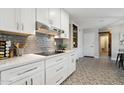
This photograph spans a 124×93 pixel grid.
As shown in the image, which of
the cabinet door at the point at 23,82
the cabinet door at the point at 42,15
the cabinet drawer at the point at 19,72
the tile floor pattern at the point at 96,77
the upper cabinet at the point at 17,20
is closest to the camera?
the cabinet drawer at the point at 19,72

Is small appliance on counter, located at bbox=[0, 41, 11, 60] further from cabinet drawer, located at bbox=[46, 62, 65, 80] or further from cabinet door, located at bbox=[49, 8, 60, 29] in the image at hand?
cabinet door, located at bbox=[49, 8, 60, 29]

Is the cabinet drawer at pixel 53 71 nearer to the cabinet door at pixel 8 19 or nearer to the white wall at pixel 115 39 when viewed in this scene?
the cabinet door at pixel 8 19

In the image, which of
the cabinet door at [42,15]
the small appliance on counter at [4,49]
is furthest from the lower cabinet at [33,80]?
the cabinet door at [42,15]

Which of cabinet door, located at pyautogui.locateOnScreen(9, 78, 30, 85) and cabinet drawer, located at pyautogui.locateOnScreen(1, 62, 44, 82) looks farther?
→ cabinet door, located at pyautogui.locateOnScreen(9, 78, 30, 85)

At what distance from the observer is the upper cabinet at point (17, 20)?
189cm

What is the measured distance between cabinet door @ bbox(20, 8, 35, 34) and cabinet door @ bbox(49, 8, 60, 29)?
95 centimetres

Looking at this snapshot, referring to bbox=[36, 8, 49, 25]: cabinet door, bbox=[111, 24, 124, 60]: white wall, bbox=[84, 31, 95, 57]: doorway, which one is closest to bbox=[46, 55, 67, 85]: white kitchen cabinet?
bbox=[36, 8, 49, 25]: cabinet door

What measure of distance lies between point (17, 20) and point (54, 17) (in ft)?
5.79

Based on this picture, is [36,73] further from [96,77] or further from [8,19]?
[96,77]

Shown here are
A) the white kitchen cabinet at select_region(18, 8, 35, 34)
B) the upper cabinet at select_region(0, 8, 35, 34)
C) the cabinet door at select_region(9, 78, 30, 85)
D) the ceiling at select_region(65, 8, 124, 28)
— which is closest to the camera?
the cabinet door at select_region(9, 78, 30, 85)

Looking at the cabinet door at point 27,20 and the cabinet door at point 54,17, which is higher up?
the cabinet door at point 54,17

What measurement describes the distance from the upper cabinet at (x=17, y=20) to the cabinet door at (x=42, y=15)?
206 millimetres

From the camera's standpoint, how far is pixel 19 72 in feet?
5.84

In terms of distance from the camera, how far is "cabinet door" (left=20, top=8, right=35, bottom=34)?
7.61 feet
